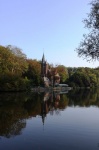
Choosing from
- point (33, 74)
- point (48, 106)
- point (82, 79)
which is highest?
point (33, 74)

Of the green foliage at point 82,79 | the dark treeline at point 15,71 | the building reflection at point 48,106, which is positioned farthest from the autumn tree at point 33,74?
the building reflection at point 48,106

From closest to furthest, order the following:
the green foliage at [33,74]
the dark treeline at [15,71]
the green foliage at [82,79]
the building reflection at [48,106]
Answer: the building reflection at [48,106] < the dark treeline at [15,71] < the green foliage at [33,74] < the green foliage at [82,79]

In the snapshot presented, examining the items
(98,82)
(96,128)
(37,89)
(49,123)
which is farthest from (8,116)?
(98,82)

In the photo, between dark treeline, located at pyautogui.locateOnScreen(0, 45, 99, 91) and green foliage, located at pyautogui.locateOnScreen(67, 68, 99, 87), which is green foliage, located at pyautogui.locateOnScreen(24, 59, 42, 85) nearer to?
dark treeline, located at pyautogui.locateOnScreen(0, 45, 99, 91)

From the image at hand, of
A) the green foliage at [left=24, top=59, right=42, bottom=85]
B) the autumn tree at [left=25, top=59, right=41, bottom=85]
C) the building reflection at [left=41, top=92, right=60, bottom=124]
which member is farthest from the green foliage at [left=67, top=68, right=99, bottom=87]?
the building reflection at [left=41, top=92, right=60, bottom=124]

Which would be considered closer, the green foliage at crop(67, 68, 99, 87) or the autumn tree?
the autumn tree

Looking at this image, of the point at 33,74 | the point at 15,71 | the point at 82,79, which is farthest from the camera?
the point at 82,79

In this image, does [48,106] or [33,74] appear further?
[33,74]

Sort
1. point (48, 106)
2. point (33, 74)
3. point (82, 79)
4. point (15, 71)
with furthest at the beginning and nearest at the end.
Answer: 1. point (82, 79)
2. point (33, 74)
3. point (15, 71)
4. point (48, 106)

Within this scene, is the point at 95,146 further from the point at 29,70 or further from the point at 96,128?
the point at 29,70

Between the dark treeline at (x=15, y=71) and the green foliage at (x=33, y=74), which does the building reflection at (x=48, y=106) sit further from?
the green foliage at (x=33, y=74)

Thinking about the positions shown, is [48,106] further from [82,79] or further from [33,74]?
[82,79]

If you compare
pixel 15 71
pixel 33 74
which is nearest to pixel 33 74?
pixel 33 74

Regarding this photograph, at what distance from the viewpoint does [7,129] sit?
20844 mm
